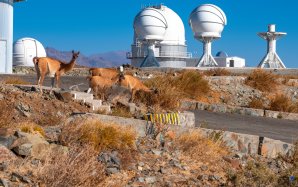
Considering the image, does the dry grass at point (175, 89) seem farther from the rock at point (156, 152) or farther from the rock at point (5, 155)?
the rock at point (5, 155)

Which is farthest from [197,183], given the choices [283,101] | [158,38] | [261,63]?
[261,63]

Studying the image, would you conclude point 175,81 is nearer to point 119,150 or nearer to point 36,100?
point 36,100

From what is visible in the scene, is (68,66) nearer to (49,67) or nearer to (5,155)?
(49,67)

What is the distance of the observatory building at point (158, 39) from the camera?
6825 centimetres

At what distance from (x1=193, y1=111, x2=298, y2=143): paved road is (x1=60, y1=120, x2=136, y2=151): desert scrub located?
14.8ft

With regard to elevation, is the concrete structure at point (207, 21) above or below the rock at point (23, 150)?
above

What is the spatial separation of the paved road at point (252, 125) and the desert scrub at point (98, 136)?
178 inches

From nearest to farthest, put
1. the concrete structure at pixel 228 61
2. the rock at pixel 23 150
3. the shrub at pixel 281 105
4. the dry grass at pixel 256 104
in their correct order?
the rock at pixel 23 150
the shrub at pixel 281 105
the dry grass at pixel 256 104
the concrete structure at pixel 228 61

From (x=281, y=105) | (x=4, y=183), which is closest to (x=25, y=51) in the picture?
(x=281, y=105)

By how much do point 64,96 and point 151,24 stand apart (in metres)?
56.4

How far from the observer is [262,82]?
89.0 feet

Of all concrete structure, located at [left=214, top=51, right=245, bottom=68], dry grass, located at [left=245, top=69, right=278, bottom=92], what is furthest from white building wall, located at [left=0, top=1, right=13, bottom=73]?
concrete structure, located at [left=214, top=51, right=245, bottom=68]

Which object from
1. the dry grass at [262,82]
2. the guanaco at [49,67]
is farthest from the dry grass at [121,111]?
the dry grass at [262,82]

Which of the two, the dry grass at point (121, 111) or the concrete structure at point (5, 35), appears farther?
the concrete structure at point (5, 35)
